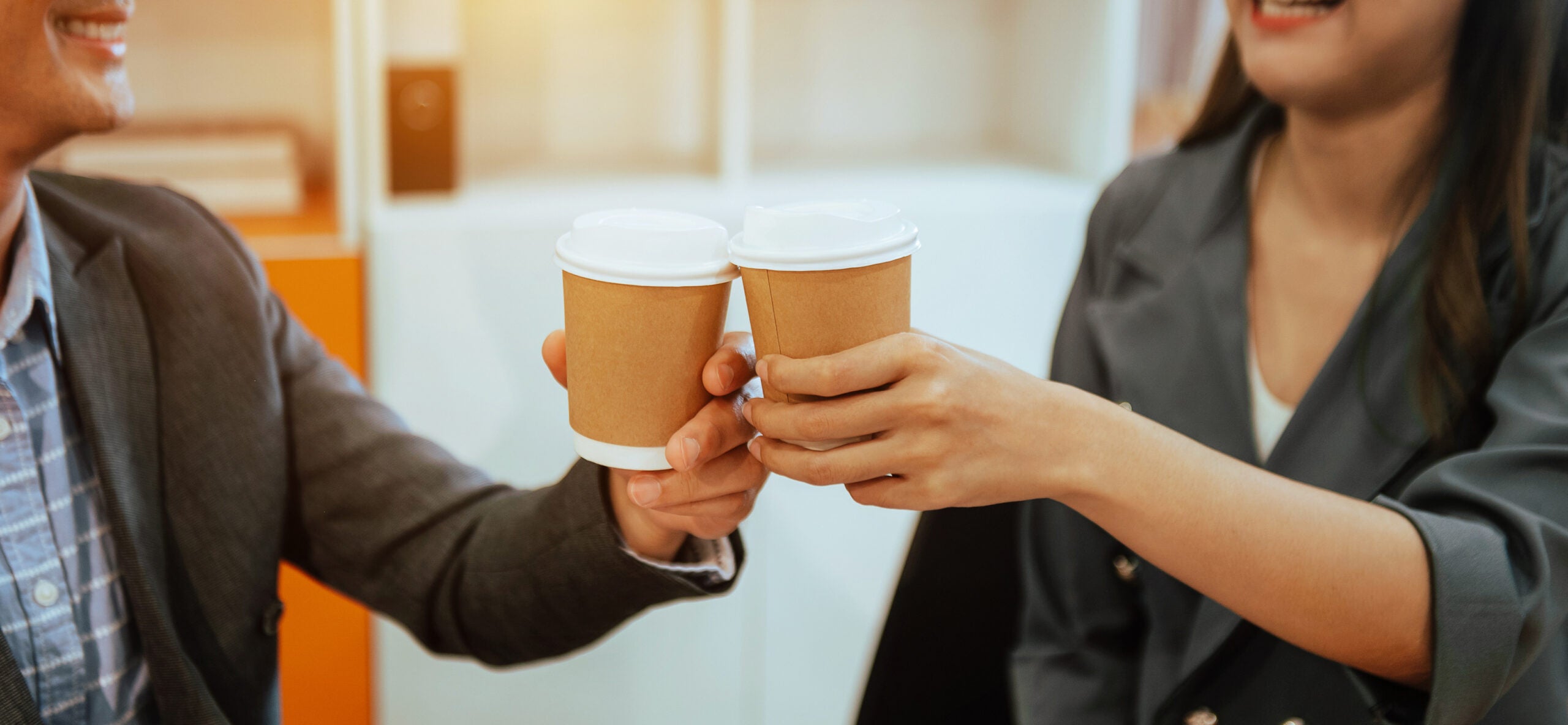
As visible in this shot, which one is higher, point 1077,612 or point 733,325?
point 733,325

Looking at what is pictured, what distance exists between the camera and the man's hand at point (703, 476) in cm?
88

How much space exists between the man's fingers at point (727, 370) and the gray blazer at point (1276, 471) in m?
0.53

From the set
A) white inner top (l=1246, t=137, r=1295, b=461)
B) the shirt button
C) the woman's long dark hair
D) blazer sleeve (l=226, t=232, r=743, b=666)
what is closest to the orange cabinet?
blazer sleeve (l=226, t=232, r=743, b=666)

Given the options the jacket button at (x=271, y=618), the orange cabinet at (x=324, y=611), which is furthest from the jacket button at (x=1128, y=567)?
the orange cabinet at (x=324, y=611)

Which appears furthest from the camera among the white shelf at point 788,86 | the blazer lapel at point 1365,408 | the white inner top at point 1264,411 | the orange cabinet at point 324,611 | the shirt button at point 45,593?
the white shelf at point 788,86

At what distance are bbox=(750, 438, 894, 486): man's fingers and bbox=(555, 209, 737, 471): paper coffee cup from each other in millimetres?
83

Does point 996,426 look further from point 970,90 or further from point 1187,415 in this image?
point 970,90

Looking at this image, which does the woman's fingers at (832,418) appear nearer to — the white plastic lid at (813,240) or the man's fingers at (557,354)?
the white plastic lid at (813,240)

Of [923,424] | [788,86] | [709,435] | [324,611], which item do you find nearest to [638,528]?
[709,435]

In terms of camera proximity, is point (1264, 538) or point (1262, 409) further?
point (1262, 409)

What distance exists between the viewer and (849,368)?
2.65ft

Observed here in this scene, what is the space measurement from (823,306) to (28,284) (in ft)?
2.26

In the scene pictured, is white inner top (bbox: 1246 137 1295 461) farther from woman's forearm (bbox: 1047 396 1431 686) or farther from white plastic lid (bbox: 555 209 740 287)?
white plastic lid (bbox: 555 209 740 287)

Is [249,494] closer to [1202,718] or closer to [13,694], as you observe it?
[13,694]
